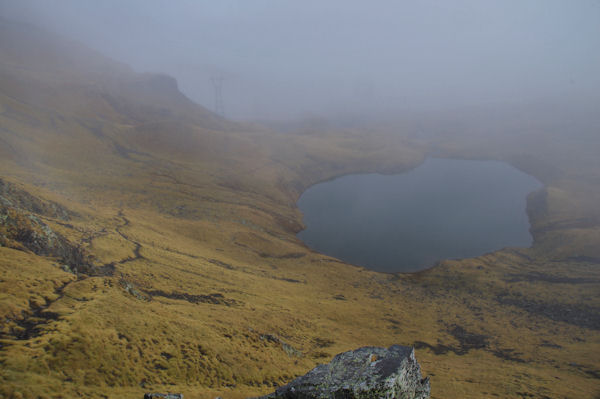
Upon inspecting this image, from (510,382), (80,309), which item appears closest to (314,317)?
(510,382)

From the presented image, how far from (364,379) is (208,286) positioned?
1986cm

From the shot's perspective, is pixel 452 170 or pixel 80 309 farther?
pixel 452 170

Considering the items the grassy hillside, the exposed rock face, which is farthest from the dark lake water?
the exposed rock face

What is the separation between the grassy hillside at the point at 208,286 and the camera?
1451cm

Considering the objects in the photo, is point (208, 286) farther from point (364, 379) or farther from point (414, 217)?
point (414, 217)

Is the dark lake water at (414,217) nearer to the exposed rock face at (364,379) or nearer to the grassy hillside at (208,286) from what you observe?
the grassy hillside at (208,286)

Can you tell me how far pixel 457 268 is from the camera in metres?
51.0

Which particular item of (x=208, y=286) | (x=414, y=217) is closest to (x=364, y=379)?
(x=208, y=286)

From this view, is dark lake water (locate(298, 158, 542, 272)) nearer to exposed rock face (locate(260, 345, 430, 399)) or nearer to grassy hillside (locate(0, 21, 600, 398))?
grassy hillside (locate(0, 21, 600, 398))

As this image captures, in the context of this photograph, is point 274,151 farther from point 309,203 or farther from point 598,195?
point 598,195

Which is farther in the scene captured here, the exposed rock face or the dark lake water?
the dark lake water

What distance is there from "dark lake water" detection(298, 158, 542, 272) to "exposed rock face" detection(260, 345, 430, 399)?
139 ft

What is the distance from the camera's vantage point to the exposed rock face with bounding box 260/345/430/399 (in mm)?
10547

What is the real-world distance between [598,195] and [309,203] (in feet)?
268
